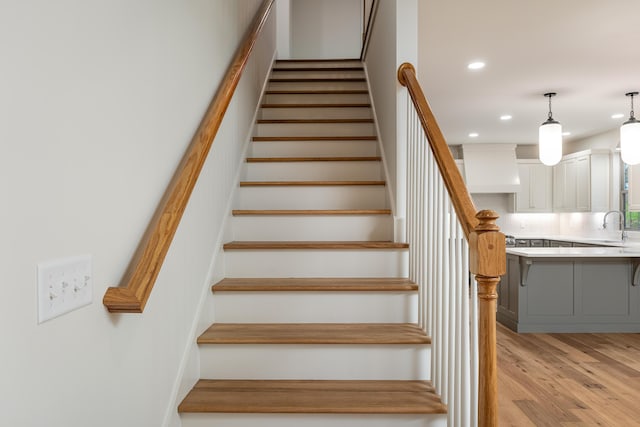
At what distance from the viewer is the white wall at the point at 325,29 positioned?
6.67 meters

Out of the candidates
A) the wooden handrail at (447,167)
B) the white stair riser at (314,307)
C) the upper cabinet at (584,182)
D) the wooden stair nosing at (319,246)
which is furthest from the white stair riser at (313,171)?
the upper cabinet at (584,182)

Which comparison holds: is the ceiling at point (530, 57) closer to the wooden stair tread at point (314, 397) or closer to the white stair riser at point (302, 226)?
the white stair riser at point (302, 226)

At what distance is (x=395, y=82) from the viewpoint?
2.45m

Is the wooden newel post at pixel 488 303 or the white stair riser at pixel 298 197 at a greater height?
the white stair riser at pixel 298 197

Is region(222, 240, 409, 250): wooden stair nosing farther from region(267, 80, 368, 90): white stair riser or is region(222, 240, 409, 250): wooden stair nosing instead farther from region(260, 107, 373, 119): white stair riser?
region(267, 80, 368, 90): white stair riser

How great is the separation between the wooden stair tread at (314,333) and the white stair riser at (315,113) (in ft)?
7.23

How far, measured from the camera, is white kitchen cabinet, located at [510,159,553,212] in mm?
8023

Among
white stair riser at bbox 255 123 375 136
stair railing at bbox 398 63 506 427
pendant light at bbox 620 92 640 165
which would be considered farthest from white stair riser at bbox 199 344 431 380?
pendant light at bbox 620 92 640 165

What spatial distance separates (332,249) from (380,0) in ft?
6.36

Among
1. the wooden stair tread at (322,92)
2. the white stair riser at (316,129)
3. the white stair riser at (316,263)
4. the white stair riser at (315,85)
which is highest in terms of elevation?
the white stair riser at (315,85)

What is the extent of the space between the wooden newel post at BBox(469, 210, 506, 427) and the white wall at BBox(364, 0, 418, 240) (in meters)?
1.19

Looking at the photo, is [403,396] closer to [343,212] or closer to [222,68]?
[343,212]

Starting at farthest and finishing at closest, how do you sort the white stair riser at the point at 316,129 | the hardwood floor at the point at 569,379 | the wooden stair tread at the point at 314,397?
the white stair riser at the point at 316,129
the hardwood floor at the point at 569,379
the wooden stair tread at the point at 314,397

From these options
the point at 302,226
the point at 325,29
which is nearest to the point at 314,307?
the point at 302,226
